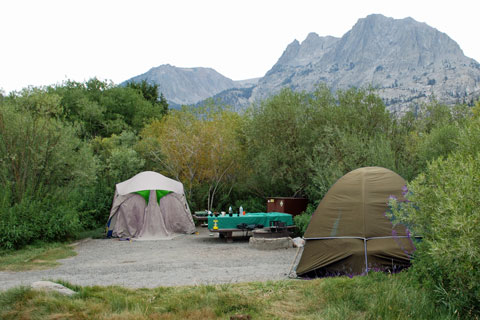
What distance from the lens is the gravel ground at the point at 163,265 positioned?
780 centimetres

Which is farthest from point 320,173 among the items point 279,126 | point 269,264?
point 269,264

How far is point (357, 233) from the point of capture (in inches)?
295

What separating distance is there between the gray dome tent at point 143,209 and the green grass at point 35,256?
10.2 ft

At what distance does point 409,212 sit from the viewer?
5094 millimetres

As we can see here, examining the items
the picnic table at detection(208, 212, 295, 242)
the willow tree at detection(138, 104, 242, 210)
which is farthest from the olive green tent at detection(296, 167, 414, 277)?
the willow tree at detection(138, 104, 242, 210)

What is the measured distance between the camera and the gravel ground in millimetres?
7797

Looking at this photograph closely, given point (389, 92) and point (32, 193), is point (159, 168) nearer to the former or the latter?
point (32, 193)

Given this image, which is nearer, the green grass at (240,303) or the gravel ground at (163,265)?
the green grass at (240,303)

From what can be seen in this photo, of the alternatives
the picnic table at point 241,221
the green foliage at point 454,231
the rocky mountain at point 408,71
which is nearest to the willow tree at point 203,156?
the picnic table at point 241,221

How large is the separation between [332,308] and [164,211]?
12.3 meters

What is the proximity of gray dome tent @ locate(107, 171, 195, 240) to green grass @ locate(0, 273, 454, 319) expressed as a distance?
980cm

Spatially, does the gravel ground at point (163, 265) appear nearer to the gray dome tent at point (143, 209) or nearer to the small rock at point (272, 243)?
the small rock at point (272, 243)

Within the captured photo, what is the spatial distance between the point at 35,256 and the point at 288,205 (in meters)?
8.86

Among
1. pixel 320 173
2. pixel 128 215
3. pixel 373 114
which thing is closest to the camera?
pixel 320 173
